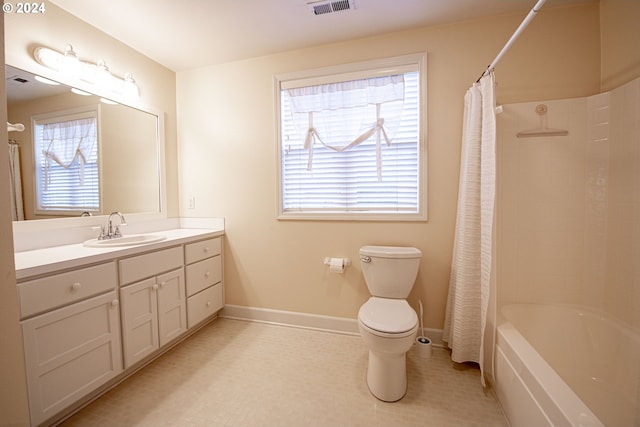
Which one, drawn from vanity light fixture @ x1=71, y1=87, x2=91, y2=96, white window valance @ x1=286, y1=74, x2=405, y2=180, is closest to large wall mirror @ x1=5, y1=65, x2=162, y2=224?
vanity light fixture @ x1=71, y1=87, x2=91, y2=96

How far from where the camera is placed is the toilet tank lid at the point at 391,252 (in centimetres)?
180

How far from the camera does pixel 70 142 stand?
175 cm

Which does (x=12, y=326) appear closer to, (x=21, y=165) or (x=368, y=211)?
(x=21, y=165)

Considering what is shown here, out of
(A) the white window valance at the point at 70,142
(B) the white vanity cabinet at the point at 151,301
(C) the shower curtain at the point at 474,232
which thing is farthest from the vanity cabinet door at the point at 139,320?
(C) the shower curtain at the point at 474,232

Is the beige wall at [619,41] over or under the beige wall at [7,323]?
over

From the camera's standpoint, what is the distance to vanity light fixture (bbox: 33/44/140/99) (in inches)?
62.2

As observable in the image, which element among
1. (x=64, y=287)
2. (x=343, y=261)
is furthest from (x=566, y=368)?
(x=64, y=287)

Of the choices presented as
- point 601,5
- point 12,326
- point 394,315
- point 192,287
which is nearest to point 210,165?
point 192,287

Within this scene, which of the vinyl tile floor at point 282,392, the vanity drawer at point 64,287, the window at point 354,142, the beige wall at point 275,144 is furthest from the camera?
the window at point 354,142

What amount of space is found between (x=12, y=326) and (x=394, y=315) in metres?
1.59

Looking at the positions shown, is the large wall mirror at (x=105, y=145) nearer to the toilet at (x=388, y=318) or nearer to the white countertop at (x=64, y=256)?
the white countertop at (x=64, y=256)

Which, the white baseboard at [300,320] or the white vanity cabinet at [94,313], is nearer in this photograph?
the white vanity cabinet at [94,313]

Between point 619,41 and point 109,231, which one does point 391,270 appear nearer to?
point 619,41

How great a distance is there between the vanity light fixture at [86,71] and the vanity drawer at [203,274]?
4.84ft
